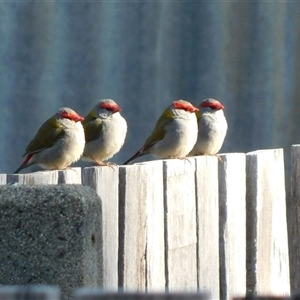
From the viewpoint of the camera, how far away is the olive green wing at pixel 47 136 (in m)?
6.11

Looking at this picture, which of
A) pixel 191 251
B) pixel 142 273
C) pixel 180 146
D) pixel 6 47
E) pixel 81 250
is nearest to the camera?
pixel 81 250

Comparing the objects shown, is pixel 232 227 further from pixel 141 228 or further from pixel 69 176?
pixel 69 176

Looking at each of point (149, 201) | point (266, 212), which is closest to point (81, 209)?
point (149, 201)

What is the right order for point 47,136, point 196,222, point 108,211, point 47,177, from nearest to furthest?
point 47,177
point 108,211
point 196,222
point 47,136

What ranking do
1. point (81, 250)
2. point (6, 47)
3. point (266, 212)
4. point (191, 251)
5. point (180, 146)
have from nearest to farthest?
point (81, 250), point (191, 251), point (266, 212), point (180, 146), point (6, 47)

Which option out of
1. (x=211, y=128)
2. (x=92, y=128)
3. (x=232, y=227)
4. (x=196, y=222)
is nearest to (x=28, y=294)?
(x=196, y=222)

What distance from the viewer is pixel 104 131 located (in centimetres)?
658

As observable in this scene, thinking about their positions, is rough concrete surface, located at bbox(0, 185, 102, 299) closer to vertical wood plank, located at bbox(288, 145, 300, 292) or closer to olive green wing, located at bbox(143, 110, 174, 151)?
vertical wood plank, located at bbox(288, 145, 300, 292)

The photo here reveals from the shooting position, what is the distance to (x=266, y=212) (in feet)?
16.5

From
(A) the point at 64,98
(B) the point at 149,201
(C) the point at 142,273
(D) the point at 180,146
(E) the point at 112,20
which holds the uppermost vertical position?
(E) the point at 112,20

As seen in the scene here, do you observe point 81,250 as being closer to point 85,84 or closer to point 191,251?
point 191,251

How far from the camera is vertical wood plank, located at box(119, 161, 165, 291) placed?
164 inches

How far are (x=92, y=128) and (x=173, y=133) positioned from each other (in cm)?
60

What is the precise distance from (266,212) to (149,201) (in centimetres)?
96
